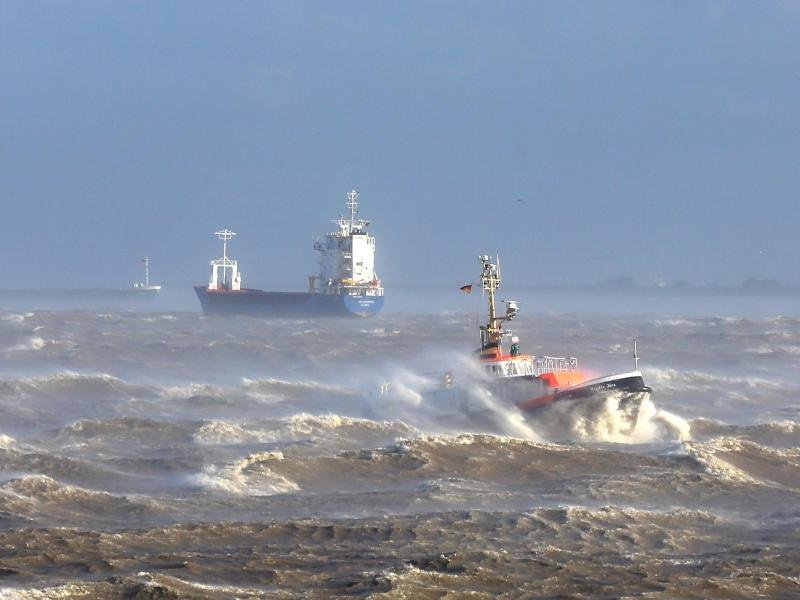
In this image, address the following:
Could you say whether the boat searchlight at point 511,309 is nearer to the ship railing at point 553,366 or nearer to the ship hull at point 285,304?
the ship railing at point 553,366

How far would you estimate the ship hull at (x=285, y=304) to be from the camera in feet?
326

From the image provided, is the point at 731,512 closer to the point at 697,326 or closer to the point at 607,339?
the point at 607,339

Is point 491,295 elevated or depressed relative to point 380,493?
elevated

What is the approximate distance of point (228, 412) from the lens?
32.9 m

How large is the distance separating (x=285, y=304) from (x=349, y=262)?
7450 mm

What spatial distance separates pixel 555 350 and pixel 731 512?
1703 inches

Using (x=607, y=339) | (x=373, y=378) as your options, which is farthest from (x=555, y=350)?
(x=373, y=378)

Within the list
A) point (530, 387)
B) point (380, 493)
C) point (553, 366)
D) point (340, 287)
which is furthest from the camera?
point (340, 287)

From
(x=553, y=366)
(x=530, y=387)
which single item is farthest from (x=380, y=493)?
(x=553, y=366)

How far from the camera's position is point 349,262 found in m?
102

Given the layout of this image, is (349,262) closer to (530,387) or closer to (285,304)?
(285,304)

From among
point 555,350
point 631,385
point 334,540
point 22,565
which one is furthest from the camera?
point 555,350

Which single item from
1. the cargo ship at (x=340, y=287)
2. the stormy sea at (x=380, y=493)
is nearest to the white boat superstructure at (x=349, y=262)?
the cargo ship at (x=340, y=287)

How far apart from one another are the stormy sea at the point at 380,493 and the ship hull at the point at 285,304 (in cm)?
5663
